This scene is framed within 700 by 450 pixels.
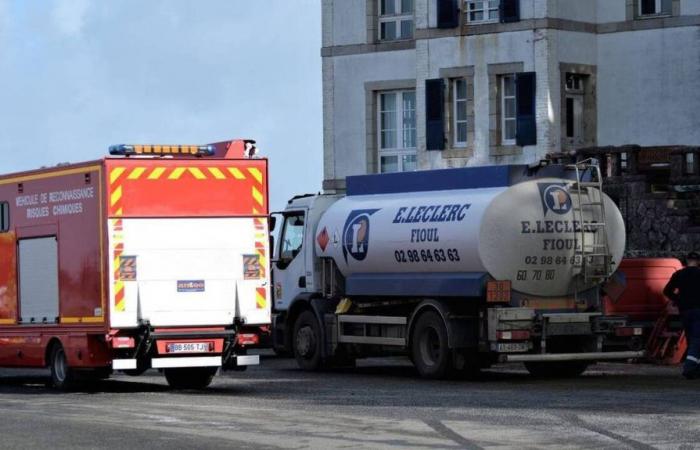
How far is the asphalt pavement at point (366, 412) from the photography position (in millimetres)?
17734

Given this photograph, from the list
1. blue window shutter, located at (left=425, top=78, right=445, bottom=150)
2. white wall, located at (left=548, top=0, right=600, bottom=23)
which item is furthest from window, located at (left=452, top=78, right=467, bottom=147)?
white wall, located at (left=548, top=0, right=600, bottom=23)

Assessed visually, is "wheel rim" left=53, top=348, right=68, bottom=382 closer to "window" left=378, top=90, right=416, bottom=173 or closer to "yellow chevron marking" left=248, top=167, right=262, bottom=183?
"yellow chevron marking" left=248, top=167, right=262, bottom=183

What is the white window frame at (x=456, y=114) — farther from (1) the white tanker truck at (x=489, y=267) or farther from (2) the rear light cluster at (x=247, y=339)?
(2) the rear light cluster at (x=247, y=339)

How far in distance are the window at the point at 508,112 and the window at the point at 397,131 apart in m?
3.07

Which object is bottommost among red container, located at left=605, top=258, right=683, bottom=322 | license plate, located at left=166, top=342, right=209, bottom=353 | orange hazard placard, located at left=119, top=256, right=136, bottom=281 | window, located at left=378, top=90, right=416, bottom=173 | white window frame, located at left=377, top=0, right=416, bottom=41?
license plate, located at left=166, top=342, right=209, bottom=353

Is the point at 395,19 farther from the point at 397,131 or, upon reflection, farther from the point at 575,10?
the point at 575,10

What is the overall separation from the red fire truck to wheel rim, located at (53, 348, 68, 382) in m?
0.01

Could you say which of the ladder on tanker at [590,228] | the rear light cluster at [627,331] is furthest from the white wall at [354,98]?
the rear light cluster at [627,331]

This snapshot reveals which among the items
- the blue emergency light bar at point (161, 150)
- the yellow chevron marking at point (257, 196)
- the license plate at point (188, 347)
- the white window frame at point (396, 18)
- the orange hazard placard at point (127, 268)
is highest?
the white window frame at point (396, 18)

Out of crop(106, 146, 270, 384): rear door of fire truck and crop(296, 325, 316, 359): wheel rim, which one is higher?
crop(106, 146, 270, 384): rear door of fire truck

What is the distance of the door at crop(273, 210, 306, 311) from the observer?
1254 inches

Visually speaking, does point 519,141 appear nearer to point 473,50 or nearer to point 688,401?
point 473,50

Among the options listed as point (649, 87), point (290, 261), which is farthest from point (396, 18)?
point (290, 261)

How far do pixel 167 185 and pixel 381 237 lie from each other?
5.00m
